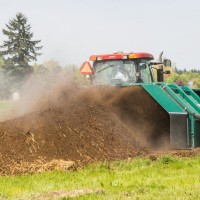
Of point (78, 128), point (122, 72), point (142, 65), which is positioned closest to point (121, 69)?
point (122, 72)

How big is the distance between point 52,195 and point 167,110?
5.56 metres

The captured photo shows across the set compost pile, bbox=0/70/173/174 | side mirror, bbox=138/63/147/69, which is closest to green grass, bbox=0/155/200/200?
compost pile, bbox=0/70/173/174

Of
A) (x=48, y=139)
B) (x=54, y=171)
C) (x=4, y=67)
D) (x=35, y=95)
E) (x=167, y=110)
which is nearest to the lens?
(x=54, y=171)

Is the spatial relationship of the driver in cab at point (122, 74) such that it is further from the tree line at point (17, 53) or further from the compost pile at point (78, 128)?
the tree line at point (17, 53)

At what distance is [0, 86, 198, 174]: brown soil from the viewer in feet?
29.1

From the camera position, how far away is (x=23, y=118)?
392 inches

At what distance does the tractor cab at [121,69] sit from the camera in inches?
516

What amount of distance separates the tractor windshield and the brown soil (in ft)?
4.25

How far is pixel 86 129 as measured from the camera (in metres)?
9.98

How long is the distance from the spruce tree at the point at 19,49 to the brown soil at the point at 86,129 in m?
→ 41.2

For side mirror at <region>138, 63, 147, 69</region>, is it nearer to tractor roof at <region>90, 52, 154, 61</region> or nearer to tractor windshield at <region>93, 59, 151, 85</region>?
tractor windshield at <region>93, 59, 151, 85</region>

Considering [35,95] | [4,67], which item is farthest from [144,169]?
[4,67]

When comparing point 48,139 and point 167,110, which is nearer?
point 48,139

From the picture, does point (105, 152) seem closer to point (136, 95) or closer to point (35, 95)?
point (136, 95)
